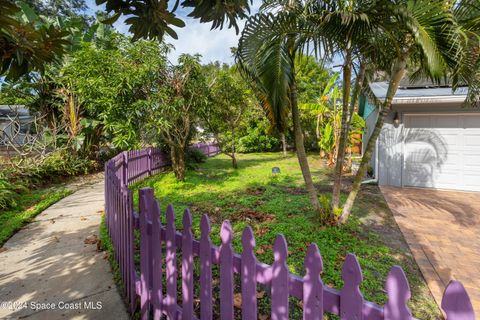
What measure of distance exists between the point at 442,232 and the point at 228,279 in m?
4.71

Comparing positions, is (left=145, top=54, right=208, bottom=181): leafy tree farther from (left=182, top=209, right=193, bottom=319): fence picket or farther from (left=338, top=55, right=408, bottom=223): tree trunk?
(left=182, top=209, right=193, bottom=319): fence picket

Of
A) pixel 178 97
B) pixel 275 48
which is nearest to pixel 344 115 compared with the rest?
pixel 275 48

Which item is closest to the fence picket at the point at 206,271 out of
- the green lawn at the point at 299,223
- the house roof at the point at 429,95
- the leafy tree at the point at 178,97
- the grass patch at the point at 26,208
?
the green lawn at the point at 299,223

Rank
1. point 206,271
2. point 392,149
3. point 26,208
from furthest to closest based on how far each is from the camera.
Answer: point 392,149, point 26,208, point 206,271

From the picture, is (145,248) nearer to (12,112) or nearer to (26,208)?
(26,208)

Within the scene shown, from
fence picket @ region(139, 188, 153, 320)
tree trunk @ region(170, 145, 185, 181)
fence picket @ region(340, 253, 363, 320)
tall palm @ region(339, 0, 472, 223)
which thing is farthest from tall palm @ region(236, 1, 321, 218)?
tree trunk @ region(170, 145, 185, 181)

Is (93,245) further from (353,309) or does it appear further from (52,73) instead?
(52,73)

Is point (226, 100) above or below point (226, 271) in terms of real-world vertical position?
above

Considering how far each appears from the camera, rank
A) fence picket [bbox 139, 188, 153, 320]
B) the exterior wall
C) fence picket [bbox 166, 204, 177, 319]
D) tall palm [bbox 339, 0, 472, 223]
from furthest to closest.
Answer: the exterior wall, tall palm [bbox 339, 0, 472, 223], fence picket [bbox 139, 188, 153, 320], fence picket [bbox 166, 204, 177, 319]

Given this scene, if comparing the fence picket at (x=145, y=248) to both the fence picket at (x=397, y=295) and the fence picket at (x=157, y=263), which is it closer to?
the fence picket at (x=157, y=263)

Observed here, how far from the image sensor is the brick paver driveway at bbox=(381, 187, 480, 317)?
10.9ft

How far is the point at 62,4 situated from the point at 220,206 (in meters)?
24.0

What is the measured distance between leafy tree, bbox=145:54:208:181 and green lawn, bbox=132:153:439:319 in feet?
6.31

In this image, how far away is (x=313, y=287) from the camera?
1397mm
